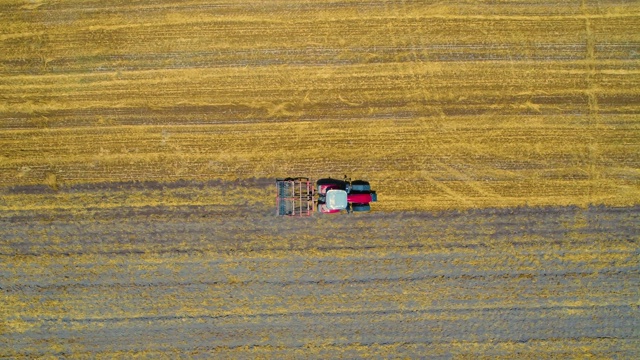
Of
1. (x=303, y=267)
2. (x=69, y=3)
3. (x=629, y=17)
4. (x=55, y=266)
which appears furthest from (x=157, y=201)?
(x=629, y=17)

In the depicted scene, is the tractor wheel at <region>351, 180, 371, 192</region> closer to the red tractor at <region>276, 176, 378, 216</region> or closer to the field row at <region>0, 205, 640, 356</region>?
the red tractor at <region>276, 176, 378, 216</region>

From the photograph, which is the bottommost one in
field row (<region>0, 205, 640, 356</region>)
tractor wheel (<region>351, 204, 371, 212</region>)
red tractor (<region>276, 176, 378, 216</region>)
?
field row (<region>0, 205, 640, 356</region>)

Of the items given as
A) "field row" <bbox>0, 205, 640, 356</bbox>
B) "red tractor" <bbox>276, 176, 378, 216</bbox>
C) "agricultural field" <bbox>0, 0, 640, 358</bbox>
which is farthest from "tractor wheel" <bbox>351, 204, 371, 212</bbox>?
"field row" <bbox>0, 205, 640, 356</bbox>

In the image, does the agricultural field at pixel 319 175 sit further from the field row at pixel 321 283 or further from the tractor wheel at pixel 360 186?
the tractor wheel at pixel 360 186

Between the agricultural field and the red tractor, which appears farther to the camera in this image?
the agricultural field

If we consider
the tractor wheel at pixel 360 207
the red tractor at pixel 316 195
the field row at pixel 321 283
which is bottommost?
the field row at pixel 321 283

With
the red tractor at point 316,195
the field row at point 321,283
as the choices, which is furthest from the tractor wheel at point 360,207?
the field row at point 321,283

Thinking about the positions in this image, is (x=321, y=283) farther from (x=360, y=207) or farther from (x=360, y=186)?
(x=360, y=186)
